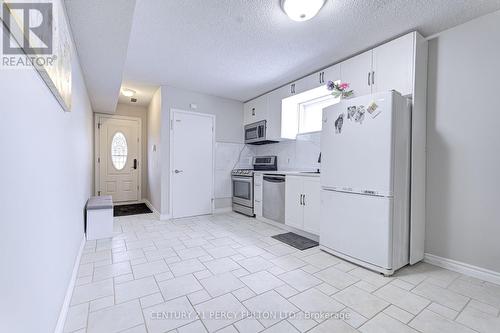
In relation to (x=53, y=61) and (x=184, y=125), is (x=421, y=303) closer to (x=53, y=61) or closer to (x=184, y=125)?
(x=53, y=61)

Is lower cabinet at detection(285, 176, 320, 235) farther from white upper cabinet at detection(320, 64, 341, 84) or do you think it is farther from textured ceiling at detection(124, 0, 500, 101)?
textured ceiling at detection(124, 0, 500, 101)

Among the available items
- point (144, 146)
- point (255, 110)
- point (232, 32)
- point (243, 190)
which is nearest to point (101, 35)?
point (232, 32)

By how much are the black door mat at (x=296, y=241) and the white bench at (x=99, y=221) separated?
2.32 meters

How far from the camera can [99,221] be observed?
307 centimetres

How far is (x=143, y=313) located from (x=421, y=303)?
2047 millimetres

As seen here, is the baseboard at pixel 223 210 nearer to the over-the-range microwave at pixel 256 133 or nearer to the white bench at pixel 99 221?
the over-the-range microwave at pixel 256 133

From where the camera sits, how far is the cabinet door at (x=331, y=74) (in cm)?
295

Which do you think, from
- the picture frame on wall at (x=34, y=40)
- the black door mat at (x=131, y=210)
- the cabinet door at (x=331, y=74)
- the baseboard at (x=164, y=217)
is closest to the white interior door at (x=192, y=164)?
the baseboard at (x=164, y=217)

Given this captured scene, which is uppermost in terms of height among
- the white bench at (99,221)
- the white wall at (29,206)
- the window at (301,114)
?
the window at (301,114)

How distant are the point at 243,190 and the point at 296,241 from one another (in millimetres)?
1761

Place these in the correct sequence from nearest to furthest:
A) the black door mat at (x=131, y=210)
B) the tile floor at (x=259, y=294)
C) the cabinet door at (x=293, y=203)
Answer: the tile floor at (x=259, y=294)
the cabinet door at (x=293, y=203)
the black door mat at (x=131, y=210)

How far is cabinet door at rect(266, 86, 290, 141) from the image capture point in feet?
13.1

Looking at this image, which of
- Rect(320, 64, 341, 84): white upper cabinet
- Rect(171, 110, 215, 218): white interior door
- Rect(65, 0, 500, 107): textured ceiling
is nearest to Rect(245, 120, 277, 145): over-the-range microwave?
Rect(171, 110, 215, 218): white interior door

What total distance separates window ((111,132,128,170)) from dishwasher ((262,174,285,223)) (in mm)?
3812
